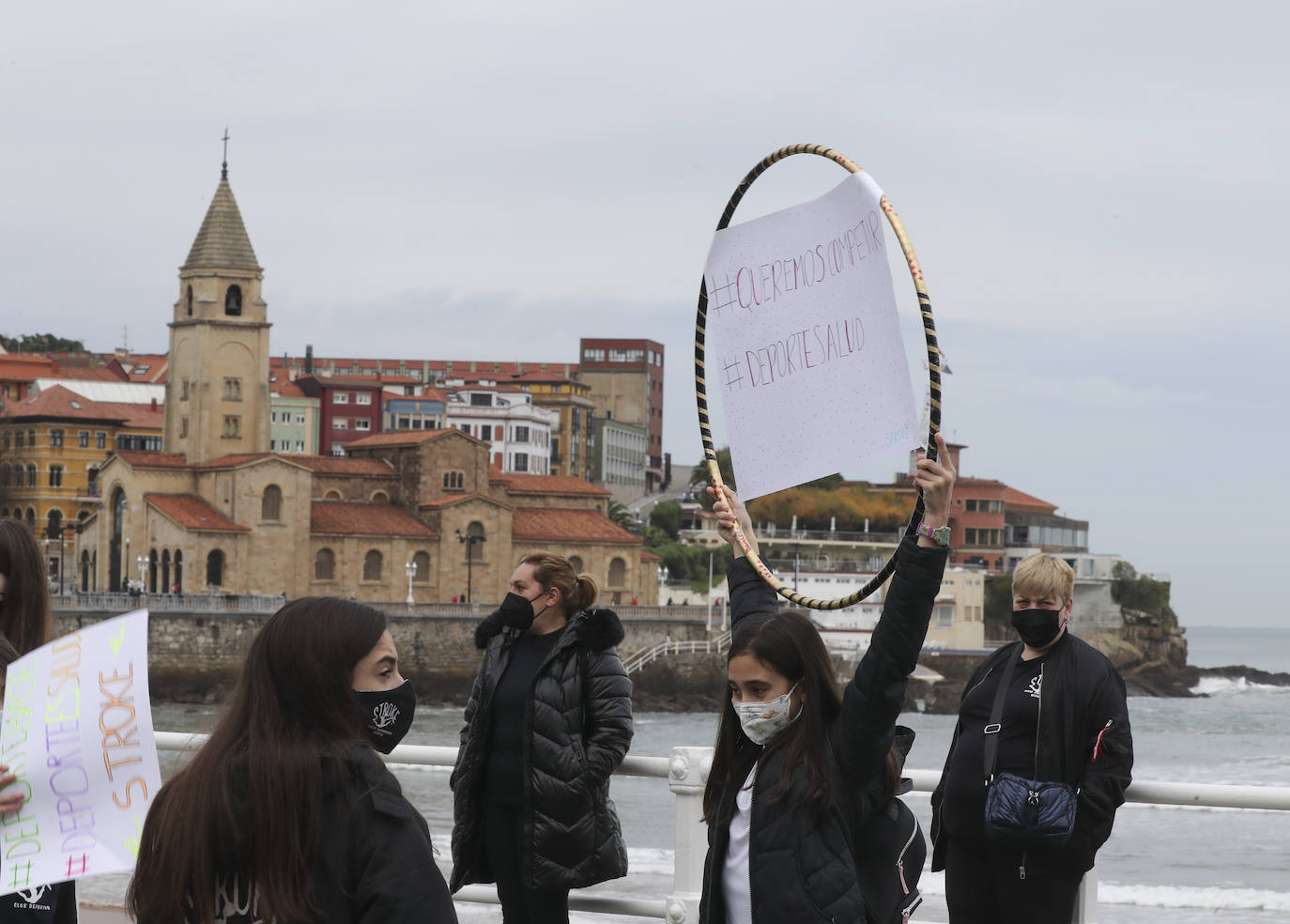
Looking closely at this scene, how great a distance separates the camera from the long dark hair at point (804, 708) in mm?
2797

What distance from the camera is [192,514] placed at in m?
61.0

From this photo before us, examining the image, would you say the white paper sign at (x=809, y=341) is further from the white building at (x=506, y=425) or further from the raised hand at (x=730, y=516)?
the white building at (x=506, y=425)

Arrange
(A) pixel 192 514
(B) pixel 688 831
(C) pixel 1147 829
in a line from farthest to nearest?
(A) pixel 192 514 < (C) pixel 1147 829 < (B) pixel 688 831

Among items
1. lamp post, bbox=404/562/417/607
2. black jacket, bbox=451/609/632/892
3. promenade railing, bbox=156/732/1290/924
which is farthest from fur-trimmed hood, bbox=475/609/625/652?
lamp post, bbox=404/562/417/607

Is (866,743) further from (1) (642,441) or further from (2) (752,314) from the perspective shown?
(1) (642,441)

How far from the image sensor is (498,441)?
9069 cm

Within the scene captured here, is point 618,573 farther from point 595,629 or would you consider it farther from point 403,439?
point 595,629

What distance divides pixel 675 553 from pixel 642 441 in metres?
33.9

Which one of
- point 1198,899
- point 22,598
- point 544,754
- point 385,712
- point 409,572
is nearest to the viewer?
point 385,712

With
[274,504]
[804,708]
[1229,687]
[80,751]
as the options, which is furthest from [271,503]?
[804,708]

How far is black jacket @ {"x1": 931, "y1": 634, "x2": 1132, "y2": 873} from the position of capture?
365 centimetres

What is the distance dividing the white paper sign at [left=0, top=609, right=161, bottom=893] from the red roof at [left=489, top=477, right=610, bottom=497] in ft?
219

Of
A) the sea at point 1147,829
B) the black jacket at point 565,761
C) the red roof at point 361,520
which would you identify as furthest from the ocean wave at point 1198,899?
the red roof at point 361,520

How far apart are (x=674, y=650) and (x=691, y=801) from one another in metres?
56.4
